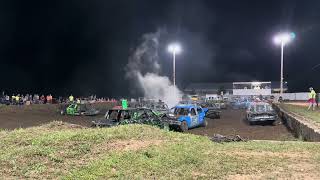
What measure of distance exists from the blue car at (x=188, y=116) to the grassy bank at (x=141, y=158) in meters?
11.0

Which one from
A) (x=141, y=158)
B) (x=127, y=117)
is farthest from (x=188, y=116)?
(x=141, y=158)

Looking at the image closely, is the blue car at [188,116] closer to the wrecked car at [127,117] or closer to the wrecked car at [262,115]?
the wrecked car at [262,115]

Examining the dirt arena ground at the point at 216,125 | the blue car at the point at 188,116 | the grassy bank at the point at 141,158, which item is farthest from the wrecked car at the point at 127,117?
the grassy bank at the point at 141,158

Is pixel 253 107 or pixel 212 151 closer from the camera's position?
pixel 212 151

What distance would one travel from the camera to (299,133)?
61.1 feet

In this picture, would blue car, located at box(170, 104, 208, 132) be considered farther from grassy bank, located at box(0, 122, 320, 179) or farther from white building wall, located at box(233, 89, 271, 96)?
white building wall, located at box(233, 89, 271, 96)

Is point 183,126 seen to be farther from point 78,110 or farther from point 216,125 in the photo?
point 78,110

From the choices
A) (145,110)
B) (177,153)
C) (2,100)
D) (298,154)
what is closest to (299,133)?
(145,110)

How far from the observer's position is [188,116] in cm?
2394

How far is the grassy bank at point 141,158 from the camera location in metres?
8.17

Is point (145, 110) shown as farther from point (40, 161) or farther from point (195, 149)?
point (40, 161)

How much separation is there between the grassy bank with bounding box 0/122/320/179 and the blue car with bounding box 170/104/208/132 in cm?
1097

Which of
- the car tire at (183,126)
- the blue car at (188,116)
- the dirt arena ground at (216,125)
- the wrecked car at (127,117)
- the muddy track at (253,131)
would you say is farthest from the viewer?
the blue car at (188,116)

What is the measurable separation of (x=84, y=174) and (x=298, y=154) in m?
5.57
